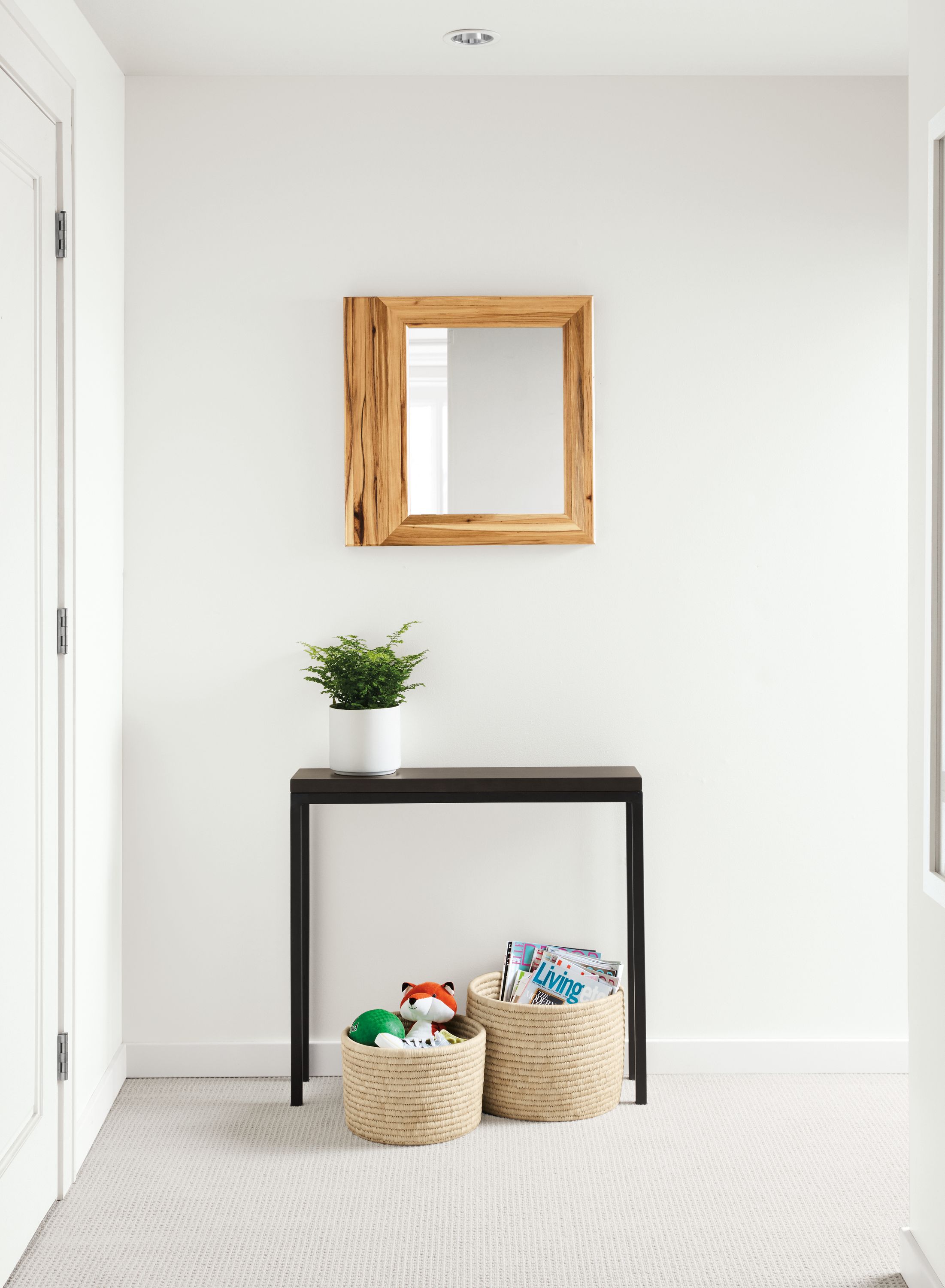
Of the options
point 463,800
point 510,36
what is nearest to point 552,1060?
point 463,800

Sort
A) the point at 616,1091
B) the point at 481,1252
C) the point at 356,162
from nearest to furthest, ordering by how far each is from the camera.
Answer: the point at 481,1252 < the point at 616,1091 < the point at 356,162

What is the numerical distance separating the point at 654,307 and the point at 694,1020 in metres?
1.82

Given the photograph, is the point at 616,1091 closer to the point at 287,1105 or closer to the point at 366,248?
the point at 287,1105

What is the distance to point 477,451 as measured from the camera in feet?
9.21

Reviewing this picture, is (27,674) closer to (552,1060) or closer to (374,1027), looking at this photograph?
(374,1027)

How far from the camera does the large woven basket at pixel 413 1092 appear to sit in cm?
245

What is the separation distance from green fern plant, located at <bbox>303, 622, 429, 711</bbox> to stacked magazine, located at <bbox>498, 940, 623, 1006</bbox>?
689mm

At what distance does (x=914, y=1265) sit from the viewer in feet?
6.40

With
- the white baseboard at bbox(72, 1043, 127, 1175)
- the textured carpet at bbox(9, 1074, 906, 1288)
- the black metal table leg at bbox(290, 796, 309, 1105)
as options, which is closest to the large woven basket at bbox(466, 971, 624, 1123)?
the textured carpet at bbox(9, 1074, 906, 1288)

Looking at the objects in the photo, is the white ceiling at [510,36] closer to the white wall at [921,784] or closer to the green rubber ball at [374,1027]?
the white wall at [921,784]

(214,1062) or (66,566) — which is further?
(214,1062)

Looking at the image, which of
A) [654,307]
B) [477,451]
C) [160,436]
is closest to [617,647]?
[477,451]

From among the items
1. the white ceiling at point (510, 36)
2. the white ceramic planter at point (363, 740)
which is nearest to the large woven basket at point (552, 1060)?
the white ceramic planter at point (363, 740)

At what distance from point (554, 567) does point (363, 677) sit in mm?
576
